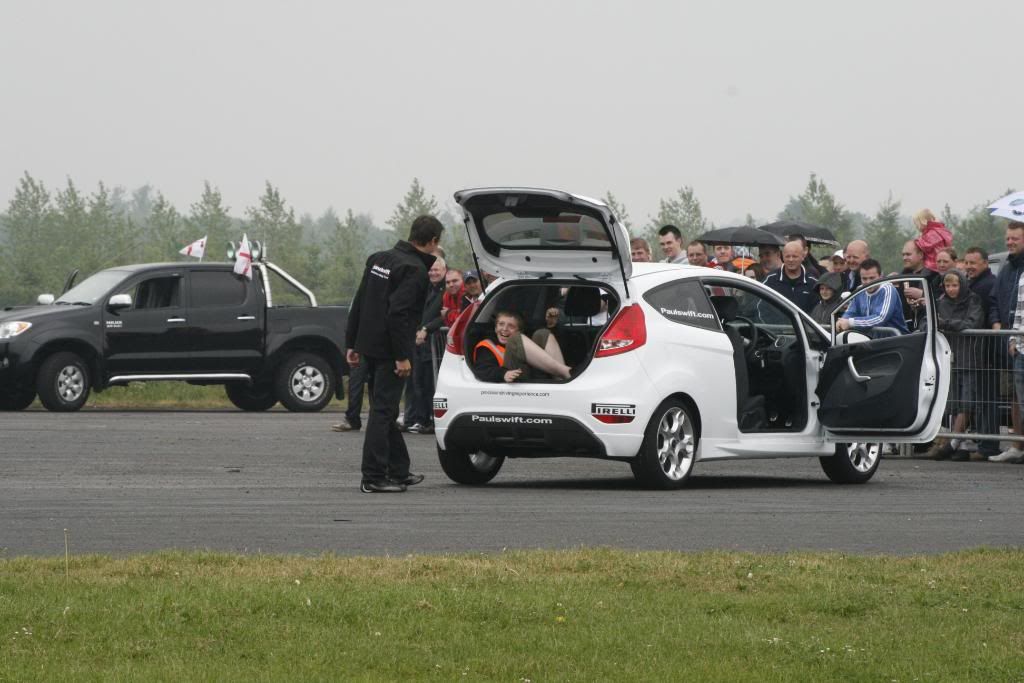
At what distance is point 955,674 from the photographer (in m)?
6.77

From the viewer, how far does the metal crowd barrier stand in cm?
1767

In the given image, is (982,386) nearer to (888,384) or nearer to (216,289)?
(888,384)

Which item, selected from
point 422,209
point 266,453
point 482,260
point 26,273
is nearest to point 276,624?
point 482,260

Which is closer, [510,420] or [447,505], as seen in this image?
[447,505]

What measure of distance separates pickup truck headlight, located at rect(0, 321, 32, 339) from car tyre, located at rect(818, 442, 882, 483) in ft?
42.4

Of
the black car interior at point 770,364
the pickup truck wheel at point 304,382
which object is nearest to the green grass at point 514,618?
the black car interior at point 770,364

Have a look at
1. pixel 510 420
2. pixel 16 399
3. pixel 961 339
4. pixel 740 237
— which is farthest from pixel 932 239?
pixel 16 399

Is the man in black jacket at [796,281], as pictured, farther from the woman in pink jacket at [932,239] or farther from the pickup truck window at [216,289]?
the pickup truck window at [216,289]

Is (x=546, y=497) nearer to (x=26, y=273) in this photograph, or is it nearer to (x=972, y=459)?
(x=972, y=459)

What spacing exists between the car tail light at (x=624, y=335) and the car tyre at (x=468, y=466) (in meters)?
1.39

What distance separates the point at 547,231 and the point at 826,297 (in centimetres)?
490

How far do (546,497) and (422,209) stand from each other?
8486 cm

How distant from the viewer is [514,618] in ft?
25.1

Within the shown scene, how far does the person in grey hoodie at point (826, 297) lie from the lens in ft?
59.5
